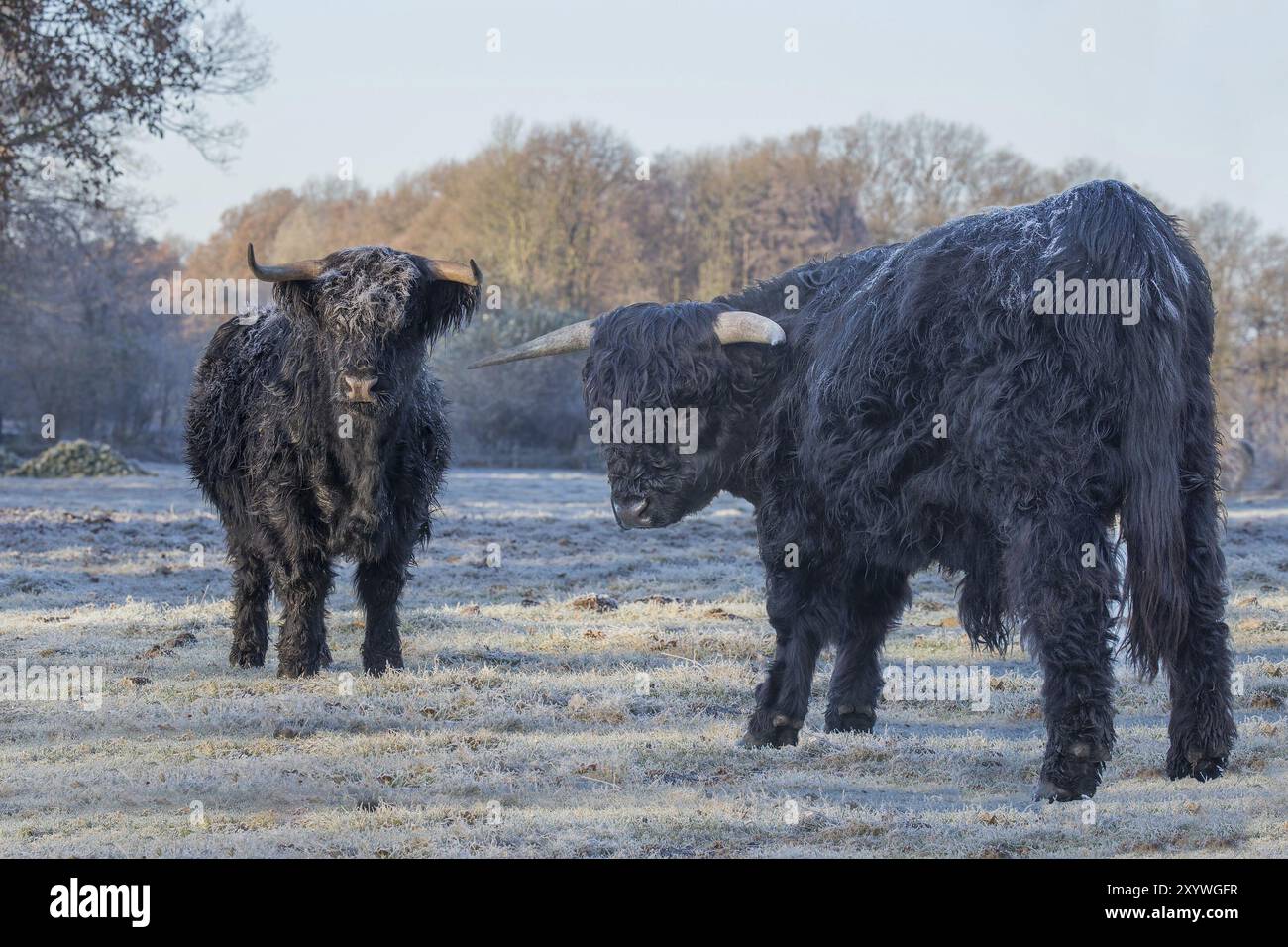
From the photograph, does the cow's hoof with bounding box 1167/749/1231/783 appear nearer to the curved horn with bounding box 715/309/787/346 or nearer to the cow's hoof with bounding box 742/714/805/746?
the cow's hoof with bounding box 742/714/805/746

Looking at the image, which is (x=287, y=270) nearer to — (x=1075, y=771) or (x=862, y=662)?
(x=862, y=662)

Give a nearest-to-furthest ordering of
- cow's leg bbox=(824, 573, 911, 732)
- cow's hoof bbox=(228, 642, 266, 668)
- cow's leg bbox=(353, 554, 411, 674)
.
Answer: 1. cow's leg bbox=(824, 573, 911, 732)
2. cow's leg bbox=(353, 554, 411, 674)
3. cow's hoof bbox=(228, 642, 266, 668)

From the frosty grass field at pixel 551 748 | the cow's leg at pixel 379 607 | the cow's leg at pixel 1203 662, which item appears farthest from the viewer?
the cow's leg at pixel 379 607

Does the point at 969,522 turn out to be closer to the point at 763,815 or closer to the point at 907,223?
the point at 763,815

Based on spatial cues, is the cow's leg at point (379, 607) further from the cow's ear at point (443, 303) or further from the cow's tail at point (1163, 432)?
the cow's tail at point (1163, 432)

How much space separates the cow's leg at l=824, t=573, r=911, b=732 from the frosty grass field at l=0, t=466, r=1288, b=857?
0.53 ft

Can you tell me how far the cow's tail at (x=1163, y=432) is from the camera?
197 inches

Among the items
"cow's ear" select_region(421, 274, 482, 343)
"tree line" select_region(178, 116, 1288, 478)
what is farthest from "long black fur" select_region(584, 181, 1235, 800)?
"tree line" select_region(178, 116, 1288, 478)

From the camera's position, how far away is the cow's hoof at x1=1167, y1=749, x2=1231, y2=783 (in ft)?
17.5

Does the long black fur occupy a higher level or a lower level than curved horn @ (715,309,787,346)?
lower

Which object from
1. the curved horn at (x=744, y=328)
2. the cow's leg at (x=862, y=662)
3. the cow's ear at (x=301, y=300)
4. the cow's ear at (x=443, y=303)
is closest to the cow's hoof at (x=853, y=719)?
the cow's leg at (x=862, y=662)

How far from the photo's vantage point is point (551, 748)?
6031 millimetres

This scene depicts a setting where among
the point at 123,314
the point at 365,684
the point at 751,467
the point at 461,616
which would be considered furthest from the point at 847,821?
the point at 123,314

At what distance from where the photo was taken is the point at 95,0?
15031 millimetres
